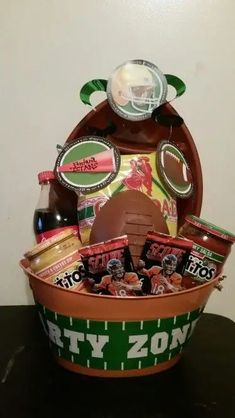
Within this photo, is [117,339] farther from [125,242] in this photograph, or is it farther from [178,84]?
[178,84]

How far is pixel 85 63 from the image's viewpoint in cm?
82

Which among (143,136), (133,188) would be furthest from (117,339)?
(143,136)

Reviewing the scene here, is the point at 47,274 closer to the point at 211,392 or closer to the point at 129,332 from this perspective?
the point at 129,332

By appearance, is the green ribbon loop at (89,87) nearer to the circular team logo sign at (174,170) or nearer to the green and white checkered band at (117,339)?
the circular team logo sign at (174,170)

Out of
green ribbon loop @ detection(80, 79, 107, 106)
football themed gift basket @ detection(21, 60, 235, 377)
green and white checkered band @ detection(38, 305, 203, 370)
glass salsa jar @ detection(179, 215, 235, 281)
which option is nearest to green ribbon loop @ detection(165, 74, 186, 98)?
football themed gift basket @ detection(21, 60, 235, 377)

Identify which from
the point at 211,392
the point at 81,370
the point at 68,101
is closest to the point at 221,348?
the point at 211,392

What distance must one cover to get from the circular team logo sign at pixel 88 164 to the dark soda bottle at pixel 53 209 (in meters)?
0.04

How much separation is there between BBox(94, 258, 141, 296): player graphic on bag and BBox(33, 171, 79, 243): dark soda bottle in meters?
0.13

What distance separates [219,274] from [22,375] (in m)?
0.33

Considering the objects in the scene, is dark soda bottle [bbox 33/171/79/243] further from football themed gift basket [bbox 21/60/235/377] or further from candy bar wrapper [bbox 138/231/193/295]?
candy bar wrapper [bbox 138/231/193/295]

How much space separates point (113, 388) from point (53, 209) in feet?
0.98

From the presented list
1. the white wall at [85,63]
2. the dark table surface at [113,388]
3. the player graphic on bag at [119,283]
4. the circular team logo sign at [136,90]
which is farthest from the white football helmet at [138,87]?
the dark table surface at [113,388]

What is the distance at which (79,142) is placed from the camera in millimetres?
655

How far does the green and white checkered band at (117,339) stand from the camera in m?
0.55
